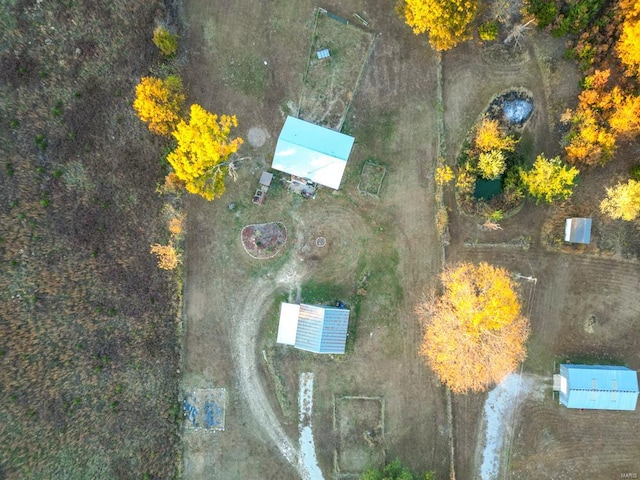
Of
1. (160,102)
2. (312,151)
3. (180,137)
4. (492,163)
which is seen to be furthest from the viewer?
(312,151)

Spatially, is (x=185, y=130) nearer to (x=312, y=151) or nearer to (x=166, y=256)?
(x=312, y=151)

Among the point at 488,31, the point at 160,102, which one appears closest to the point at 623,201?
the point at 488,31

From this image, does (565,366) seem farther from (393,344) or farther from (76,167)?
(76,167)

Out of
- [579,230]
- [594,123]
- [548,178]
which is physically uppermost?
[594,123]

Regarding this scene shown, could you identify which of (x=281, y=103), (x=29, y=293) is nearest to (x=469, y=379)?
(x=281, y=103)

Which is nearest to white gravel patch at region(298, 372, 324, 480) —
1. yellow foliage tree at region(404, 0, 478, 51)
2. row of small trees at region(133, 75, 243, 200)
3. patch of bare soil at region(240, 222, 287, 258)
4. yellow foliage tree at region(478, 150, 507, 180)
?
patch of bare soil at region(240, 222, 287, 258)

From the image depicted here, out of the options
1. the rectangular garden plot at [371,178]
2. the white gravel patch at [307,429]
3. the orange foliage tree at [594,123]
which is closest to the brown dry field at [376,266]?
the rectangular garden plot at [371,178]

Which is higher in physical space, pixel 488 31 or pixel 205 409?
pixel 488 31
